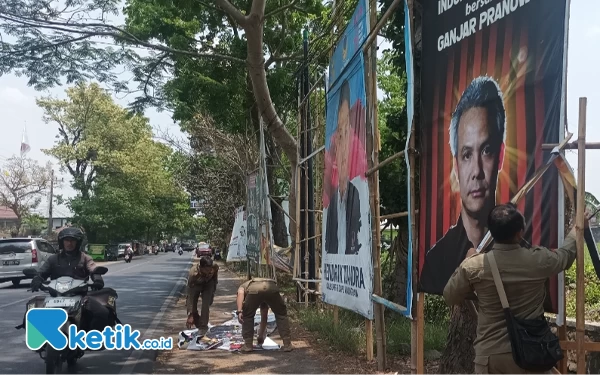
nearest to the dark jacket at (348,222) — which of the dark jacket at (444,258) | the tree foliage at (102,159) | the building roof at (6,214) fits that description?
the dark jacket at (444,258)

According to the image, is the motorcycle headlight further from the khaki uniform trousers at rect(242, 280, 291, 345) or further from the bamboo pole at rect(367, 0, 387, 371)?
the bamboo pole at rect(367, 0, 387, 371)

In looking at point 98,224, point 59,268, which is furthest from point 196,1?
point 98,224

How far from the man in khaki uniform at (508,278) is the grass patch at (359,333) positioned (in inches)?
174

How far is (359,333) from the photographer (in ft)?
27.2

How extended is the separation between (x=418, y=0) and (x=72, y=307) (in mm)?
4833

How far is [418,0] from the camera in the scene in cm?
475

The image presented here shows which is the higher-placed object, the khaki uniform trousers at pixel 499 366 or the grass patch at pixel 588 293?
the khaki uniform trousers at pixel 499 366

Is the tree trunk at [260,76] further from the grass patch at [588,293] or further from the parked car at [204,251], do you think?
the grass patch at [588,293]

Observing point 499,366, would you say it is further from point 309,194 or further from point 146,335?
point 309,194

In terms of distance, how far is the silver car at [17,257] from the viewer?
18.9 metres

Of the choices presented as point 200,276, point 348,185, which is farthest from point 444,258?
point 200,276

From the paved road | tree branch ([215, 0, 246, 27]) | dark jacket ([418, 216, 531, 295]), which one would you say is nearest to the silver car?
the paved road

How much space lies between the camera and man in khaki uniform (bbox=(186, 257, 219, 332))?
9594 mm

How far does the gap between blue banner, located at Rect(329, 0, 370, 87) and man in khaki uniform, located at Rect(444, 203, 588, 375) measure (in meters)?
3.30
